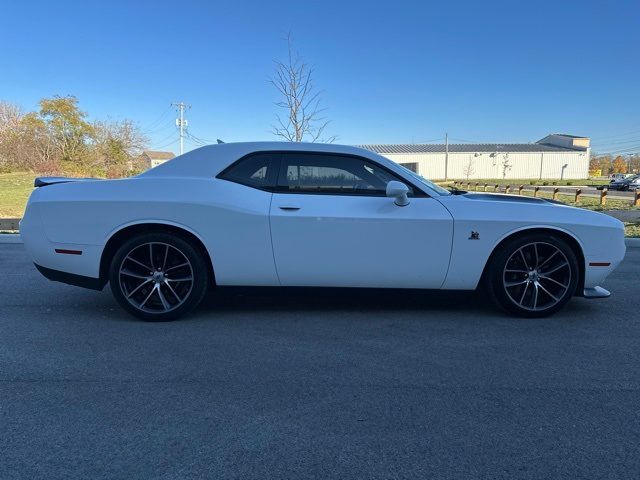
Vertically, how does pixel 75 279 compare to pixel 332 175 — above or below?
below

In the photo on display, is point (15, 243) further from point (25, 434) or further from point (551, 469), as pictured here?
point (551, 469)

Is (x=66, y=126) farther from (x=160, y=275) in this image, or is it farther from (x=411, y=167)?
(x=160, y=275)

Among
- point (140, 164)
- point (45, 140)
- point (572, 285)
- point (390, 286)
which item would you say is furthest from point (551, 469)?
point (140, 164)

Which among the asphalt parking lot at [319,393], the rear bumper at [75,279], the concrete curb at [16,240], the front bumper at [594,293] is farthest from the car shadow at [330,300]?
the concrete curb at [16,240]

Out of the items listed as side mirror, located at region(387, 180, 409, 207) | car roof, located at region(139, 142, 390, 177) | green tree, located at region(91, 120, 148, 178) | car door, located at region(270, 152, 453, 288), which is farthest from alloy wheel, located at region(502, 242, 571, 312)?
green tree, located at region(91, 120, 148, 178)

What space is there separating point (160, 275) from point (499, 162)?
87283mm

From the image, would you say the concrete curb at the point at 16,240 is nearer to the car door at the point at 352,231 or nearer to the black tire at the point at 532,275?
the black tire at the point at 532,275

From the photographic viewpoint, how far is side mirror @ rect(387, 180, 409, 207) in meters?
3.61

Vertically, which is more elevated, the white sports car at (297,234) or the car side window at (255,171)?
the car side window at (255,171)

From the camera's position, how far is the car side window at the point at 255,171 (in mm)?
3826

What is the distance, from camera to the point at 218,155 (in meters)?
Answer: 3.91

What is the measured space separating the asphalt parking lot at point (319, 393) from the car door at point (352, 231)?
1.13 ft

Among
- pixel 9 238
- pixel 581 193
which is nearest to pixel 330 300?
pixel 9 238

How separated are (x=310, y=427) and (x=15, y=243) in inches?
324
